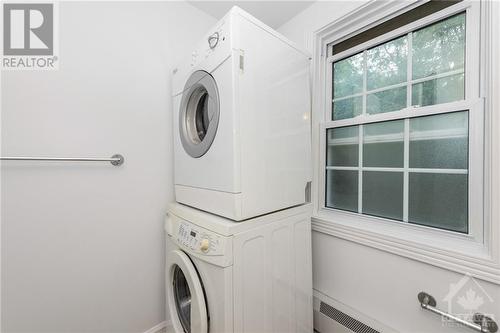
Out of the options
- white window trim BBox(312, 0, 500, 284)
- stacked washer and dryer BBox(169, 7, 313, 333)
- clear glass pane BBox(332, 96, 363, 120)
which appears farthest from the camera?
clear glass pane BBox(332, 96, 363, 120)

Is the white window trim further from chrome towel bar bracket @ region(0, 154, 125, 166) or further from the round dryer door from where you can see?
chrome towel bar bracket @ region(0, 154, 125, 166)

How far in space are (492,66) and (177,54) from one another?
1.77 m

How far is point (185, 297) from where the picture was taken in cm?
137

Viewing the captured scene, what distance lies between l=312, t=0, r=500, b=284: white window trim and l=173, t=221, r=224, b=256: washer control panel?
33.4 inches

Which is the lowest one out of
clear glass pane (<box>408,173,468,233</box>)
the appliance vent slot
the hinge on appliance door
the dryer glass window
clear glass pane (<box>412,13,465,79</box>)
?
the appliance vent slot

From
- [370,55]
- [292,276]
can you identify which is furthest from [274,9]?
[292,276]

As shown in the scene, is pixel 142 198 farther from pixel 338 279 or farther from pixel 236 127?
pixel 338 279

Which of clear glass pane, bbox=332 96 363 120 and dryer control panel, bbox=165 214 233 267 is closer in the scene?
dryer control panel, bbox=165 214 233 267

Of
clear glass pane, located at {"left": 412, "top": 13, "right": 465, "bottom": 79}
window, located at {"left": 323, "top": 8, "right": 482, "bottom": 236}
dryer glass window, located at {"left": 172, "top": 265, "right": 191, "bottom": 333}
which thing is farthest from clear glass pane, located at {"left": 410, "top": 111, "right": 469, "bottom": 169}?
dryer glass window, located at {"left": 172, "top": 265, "right": 191, "bottom": 333}

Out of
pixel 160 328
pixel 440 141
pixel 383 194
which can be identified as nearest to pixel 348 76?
pixel 440 141

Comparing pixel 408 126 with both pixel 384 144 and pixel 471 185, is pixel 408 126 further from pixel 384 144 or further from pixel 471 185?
pixel 471 185

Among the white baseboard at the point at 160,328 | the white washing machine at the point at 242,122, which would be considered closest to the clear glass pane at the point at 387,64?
the white washing machine at the point at 242,122

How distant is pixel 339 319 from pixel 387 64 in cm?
165

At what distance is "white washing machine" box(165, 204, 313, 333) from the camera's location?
3.11 feet
